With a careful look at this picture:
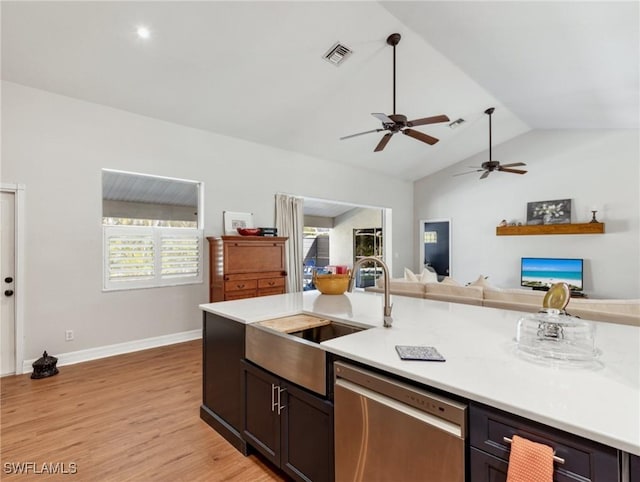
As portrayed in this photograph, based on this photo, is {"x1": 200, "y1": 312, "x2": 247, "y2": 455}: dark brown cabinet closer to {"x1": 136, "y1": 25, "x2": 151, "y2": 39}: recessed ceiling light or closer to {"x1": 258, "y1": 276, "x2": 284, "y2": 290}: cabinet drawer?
{"x1": 258, "y1": 276, "x2": 284, "y2": 290}: cabinet drawer

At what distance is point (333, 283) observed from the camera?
8.84 feet

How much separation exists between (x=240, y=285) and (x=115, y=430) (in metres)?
2.32

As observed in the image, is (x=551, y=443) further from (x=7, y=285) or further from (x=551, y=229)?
(x=551, y=229)

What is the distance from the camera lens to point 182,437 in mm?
2354

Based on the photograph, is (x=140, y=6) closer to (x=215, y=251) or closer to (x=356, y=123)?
(x=215, y=251)

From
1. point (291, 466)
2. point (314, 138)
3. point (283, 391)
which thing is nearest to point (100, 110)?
point (314, 138)

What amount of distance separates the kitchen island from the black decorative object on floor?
2.68 metres

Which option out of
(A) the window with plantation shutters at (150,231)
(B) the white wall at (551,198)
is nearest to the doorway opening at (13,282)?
(A) the window with plantation shutters at (150,231)

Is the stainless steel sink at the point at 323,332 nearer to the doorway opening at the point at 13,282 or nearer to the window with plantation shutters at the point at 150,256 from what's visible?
the window with plantation shutters at the point at 150,256

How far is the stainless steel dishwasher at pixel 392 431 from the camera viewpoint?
112 cm

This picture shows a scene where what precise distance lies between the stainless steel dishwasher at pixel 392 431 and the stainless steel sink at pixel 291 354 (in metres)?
0.14

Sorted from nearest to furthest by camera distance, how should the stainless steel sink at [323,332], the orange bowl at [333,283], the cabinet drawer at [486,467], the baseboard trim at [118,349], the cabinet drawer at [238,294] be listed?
the cabinet drawer at [486,467]
the stainless steel sink at [323,332]
the orange bowl at [333,283]
the baseboard trim at [118,349]
the cabinet drawer at [238,294]

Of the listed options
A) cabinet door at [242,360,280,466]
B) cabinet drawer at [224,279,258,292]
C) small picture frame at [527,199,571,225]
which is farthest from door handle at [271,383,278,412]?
small picture frame at [527,199,571,225]

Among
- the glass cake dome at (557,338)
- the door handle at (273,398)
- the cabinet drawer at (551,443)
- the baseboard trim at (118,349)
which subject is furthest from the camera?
the baseboard trim at (118,349)
